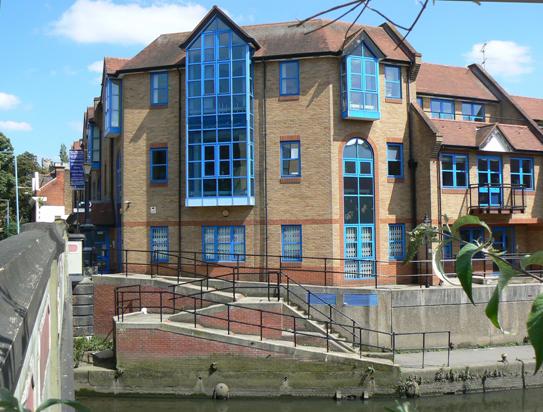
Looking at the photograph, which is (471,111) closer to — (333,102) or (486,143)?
(486,143)

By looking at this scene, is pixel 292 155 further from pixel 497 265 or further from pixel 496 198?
pixel 497 265

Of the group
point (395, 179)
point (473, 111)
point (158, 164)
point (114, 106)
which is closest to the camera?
point (395, 179)

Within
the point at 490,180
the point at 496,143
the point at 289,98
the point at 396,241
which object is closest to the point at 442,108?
the point at 496,143

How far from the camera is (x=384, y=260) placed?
23.8 metres

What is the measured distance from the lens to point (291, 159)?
77.4ft

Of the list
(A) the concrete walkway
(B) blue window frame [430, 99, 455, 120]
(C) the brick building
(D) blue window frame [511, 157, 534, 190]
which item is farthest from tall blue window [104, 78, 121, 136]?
(D) blue window frame [511, 157, 534, 190]

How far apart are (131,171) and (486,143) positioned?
14.6m

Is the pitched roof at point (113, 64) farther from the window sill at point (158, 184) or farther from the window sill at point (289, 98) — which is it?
the window sill at point (289, 98)

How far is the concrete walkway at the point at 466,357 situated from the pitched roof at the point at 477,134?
8.33 meters

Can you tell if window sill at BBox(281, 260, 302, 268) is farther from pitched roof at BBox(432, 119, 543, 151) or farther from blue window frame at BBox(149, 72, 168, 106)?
blue window frame at BBox(149, 72, 168, 106)

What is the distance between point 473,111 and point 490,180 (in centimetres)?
672

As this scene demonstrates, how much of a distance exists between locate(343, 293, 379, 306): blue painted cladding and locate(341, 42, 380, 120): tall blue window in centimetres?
681

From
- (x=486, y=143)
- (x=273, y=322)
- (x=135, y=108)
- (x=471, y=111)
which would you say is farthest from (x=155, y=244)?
(x=471, y=111)

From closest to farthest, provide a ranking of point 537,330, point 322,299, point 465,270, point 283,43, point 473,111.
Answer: point 537,330, point 465,270, point 322,299, point 283,43, point 473,111
